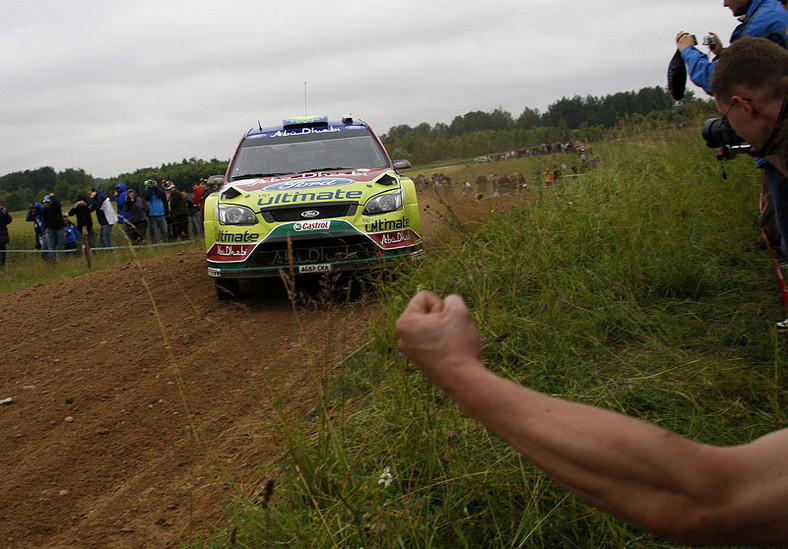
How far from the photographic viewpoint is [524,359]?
3416mm

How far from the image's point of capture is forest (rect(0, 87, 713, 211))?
11492mm

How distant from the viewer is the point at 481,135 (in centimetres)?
4475

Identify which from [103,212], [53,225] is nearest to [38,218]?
[53,225]

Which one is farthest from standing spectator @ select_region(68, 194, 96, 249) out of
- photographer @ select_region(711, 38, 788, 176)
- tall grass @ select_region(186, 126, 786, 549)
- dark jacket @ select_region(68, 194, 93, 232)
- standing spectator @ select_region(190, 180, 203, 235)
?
photographer @ select_region(711, 38, 788, 176)

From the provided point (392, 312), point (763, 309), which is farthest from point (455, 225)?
point (763, 309)

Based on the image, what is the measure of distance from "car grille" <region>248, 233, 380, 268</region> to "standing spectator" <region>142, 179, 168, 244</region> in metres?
11.0

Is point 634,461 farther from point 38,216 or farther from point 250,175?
point 38,216

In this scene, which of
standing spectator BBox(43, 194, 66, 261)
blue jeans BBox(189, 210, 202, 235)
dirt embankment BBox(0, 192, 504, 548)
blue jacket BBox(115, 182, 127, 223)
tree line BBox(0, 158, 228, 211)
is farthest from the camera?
tree line BBox(0, 158, 228, 211)

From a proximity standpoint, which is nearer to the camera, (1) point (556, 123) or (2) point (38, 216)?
(2) point (38, 216)

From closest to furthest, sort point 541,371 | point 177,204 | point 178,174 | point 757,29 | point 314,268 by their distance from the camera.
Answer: point 541,371 → point 757,29 → point 314,268 → point 177,204 → point 178,174

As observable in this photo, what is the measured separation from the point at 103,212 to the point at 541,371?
50.3 feet

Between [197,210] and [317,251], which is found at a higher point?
[197,210]

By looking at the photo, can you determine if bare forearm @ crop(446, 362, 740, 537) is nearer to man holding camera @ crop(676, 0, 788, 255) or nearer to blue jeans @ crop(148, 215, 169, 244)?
man holding camera @ crop(676, 0, 788, 255)

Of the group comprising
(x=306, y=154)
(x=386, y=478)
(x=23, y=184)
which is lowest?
(x=386, y=478)
